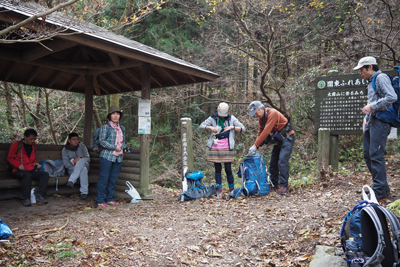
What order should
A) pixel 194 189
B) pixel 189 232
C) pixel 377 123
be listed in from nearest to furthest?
pixel 377 123 < pixel 189 232 < pixel 194 189

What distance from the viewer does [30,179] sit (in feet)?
20.6

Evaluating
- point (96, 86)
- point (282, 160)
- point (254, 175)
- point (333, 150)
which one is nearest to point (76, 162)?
point (96, 86)

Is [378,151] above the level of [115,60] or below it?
below

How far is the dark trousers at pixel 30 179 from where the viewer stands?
6230mm

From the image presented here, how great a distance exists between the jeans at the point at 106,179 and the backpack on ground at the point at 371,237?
4.70 meters

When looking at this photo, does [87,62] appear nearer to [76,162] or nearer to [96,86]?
[96,86]

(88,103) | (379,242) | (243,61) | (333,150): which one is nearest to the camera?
(379,242)

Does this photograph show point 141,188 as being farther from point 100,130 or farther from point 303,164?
point 303,164

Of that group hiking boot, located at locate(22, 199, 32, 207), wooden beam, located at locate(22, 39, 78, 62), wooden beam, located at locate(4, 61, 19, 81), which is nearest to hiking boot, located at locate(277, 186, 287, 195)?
wooden beam, located at locate(22, 39, 78, 62)

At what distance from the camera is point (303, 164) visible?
10047mm

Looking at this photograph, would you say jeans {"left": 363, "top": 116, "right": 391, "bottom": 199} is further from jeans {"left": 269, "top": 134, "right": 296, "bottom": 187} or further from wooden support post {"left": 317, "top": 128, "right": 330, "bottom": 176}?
wooden support post {"left": 317, "top": 128, "right": 330, "bottom": 176}

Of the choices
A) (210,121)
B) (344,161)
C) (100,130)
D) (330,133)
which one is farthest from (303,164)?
(100,130)

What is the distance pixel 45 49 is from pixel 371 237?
6308mm

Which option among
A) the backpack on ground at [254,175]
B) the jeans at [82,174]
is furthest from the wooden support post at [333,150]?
the jeans at [82,174]
